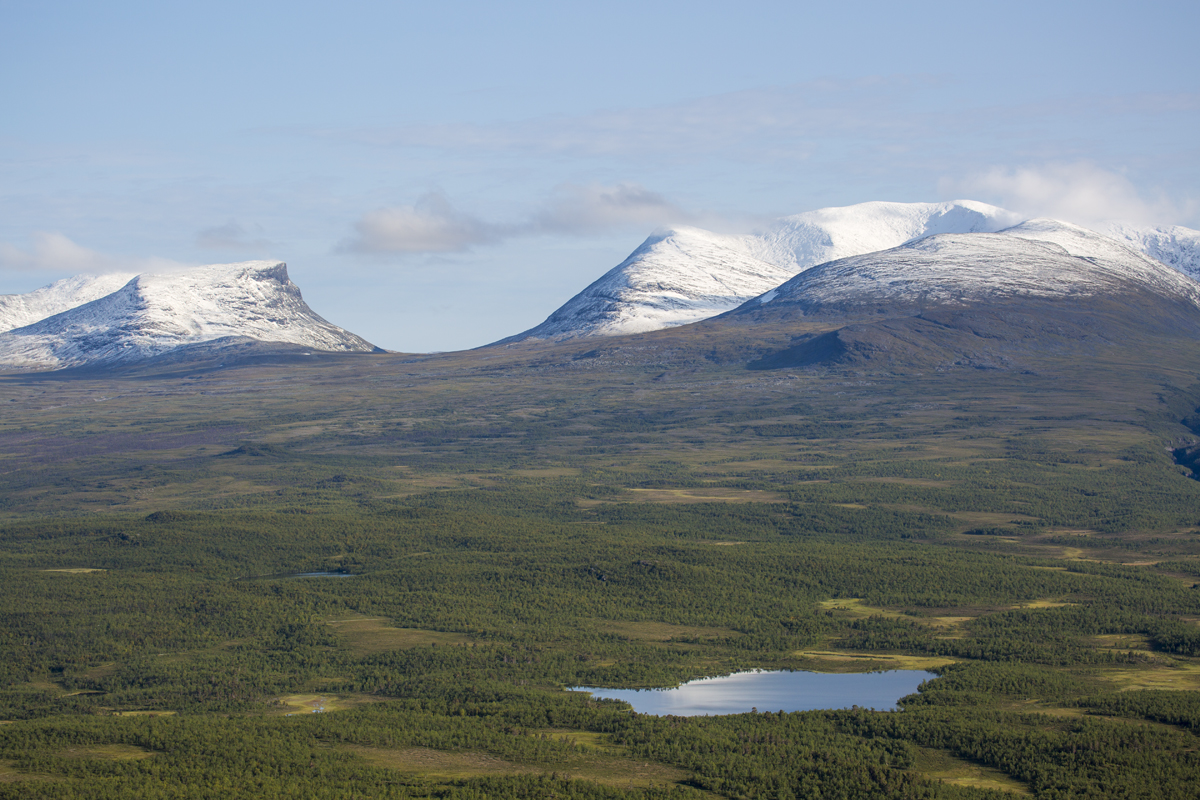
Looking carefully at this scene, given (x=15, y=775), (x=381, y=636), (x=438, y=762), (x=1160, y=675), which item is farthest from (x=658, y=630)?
(x=15, y=775)

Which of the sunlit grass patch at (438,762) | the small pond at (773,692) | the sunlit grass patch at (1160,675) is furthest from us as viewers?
the sunlit grass patch at (1160,675)

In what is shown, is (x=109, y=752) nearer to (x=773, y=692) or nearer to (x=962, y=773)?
(x=773, y=692)

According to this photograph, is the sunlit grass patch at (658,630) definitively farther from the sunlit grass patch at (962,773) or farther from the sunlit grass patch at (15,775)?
the sunlit grass patch at (15,775)

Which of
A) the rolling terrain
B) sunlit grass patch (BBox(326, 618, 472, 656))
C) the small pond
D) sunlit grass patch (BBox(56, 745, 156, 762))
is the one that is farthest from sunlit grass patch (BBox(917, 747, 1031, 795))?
sunlit grass patch (BBox(326, 618, 472, 656))

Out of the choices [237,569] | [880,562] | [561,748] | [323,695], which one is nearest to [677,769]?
[561,748]

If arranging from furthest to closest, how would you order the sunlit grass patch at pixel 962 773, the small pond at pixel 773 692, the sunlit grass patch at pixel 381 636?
the sunlit grass patch at pixel 381 636 → the small pond at pixel 773 692 → the sunlit grass patch at pixel 962 773

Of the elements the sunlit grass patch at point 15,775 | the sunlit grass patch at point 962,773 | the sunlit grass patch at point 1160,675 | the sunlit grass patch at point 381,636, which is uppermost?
the sunlit grass patch at point 15,775

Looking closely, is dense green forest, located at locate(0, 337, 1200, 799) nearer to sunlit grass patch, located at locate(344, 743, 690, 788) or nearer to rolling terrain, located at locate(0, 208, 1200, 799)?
sunlit grass patch, located at locate(344, 743, 690, 788)

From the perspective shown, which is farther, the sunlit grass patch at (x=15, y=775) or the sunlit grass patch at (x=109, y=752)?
the sunlit grass patch at (x=109, y=752)

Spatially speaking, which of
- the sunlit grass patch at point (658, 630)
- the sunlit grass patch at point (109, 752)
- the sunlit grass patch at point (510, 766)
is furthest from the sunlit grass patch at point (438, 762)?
the sunlit grass patch at point (658, 630)
